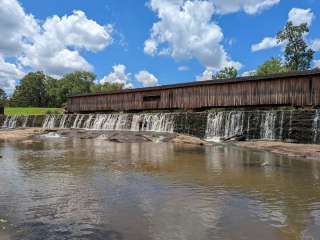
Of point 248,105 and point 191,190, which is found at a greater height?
point 248,105

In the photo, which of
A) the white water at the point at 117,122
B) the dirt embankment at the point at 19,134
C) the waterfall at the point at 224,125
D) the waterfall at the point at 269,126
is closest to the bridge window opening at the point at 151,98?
the white water at the point at 117,122

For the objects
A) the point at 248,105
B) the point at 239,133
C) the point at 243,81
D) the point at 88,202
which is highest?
the point at 243,81

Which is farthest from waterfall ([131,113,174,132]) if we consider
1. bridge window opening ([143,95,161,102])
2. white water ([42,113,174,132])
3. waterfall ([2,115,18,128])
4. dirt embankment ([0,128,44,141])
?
waterfall ([2,115,18,128])

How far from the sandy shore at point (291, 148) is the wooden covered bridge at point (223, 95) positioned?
A: 28.1ft

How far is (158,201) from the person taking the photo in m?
8.92

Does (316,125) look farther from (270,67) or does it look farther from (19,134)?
(270,67)

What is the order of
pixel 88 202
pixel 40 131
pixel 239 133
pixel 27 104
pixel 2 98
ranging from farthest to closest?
pixel 2 98 < pixel 27 104 < pixel 40 131 < pixel 239 133 < pixel 88 202

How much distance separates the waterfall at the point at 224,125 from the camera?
2911cm

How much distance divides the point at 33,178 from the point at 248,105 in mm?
25834

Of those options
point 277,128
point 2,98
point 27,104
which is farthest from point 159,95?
point 2,98

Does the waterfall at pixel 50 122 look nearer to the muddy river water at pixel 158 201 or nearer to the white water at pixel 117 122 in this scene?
the white water at pixel 117 122

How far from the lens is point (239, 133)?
28.8 m

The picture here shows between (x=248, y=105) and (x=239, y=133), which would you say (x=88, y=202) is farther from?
(x=248, y=105)

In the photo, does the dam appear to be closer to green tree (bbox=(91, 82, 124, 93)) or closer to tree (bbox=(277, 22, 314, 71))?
tree (bbox=(277, 22, 314, 71))
